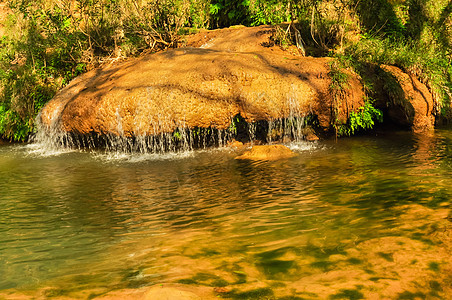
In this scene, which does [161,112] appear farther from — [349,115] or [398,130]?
[398,130]

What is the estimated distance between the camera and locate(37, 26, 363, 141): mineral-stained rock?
1021cm

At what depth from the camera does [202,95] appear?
1030 cm

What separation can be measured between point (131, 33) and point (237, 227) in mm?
11563

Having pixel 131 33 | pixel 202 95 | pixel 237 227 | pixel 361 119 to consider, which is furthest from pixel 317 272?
pixel 131 33

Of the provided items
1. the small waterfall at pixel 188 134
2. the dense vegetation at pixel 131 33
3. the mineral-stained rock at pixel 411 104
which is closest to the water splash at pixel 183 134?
the small waterfall at pixel 188 134

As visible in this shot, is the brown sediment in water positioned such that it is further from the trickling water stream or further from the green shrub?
the green shrub

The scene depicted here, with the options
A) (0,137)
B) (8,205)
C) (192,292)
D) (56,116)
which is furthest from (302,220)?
(0,137)

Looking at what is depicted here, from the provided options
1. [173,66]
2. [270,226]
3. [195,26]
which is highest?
[195,26]

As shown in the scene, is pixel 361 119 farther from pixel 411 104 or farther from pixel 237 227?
pixel 237 227

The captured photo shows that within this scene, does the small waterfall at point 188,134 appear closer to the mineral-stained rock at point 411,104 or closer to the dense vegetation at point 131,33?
the mineral-stained rock at point 411,104

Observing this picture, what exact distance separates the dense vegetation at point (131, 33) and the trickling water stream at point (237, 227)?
5.46 meters

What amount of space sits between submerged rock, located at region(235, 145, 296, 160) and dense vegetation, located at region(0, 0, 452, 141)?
16.8 ft

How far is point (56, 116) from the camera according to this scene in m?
11.5

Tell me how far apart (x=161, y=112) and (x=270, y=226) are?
625 cm
